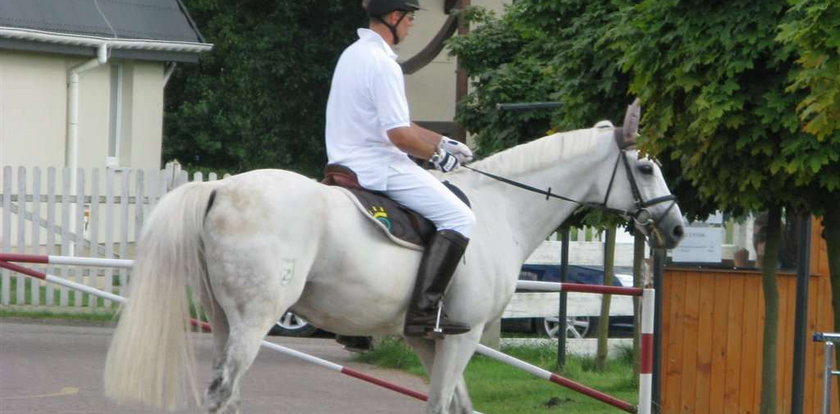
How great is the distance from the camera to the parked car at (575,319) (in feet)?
60.1

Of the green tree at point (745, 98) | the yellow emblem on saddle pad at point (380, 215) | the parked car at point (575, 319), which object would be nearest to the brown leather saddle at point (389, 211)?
the yellow emblem on saddle pad at point (380, 215)

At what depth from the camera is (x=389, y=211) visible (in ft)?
24.1

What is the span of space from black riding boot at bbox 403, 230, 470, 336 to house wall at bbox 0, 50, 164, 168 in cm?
1590

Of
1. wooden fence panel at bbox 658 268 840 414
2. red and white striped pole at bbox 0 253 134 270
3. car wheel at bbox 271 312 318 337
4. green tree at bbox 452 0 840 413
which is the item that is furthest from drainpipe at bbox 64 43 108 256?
red and white striped pole at bbox 0 253 134 270

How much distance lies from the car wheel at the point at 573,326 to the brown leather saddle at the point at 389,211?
428 inches

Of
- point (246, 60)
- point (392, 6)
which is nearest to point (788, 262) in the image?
point (392, 6)

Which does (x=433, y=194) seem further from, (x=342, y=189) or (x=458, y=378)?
(x=458, y=378)

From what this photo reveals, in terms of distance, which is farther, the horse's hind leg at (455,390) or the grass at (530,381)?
the grass at (530,381)

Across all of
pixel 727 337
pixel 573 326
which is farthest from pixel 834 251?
pixel 573 326

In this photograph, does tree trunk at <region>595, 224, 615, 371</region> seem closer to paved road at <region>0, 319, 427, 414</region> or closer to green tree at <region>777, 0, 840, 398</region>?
paved road at <region>0, 319, 427, 414</region>

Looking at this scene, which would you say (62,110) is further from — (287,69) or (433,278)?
(433,278)

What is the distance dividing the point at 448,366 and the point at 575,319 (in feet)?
35.5

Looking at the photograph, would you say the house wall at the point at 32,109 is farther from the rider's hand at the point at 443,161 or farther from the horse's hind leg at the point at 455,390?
the rider's hand at the point at 443,161

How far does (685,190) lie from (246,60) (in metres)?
20.5
